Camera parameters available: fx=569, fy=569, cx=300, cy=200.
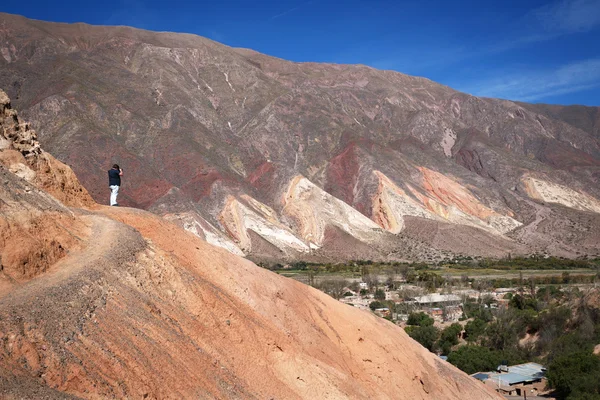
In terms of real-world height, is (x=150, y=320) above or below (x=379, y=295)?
above

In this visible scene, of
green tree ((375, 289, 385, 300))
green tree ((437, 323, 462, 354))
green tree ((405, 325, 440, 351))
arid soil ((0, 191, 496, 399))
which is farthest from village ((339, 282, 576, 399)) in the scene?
arid soil ((0, 191, 496, 399))

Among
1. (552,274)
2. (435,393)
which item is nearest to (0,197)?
(435,393)

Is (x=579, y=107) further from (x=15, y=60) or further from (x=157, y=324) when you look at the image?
(x=157, y=324)

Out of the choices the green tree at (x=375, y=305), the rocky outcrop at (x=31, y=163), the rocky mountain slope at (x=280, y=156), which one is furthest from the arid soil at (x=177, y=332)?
the rocky mountain slope at (x=280, y=156)

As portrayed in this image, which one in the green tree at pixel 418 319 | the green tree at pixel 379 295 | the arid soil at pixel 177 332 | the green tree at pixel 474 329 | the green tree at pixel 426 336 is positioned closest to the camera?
the arid soil at pixel 177 332

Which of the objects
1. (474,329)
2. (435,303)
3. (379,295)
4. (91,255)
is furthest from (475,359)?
(91,255)

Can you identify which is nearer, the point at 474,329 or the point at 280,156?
the point at 474,329

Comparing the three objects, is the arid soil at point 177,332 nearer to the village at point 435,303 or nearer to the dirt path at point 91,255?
the dirt path at point 91,255

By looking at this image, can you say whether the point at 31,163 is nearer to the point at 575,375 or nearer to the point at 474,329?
the point at 575,375
